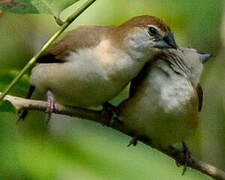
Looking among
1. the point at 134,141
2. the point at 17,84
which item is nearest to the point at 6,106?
the point at 17,84

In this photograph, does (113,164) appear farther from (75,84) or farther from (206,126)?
(206,126)

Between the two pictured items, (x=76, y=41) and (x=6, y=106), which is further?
(x=76, y=41)

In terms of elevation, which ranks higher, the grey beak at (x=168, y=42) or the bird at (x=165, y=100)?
the grey beak at (x=168, y=42)

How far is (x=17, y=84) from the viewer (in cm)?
260

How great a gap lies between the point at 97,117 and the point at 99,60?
288 millimetres

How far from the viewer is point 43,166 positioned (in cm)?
245

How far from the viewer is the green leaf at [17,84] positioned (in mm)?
2494

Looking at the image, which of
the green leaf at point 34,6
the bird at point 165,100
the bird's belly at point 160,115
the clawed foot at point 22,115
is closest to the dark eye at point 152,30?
the bird at point 165,100

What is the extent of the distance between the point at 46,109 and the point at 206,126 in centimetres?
186

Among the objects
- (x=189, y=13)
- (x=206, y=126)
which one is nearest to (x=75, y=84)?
(x=189, y=13)

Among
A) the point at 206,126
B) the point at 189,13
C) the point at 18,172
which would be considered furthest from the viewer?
the point at 206,126

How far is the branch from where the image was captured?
2422 millimetres

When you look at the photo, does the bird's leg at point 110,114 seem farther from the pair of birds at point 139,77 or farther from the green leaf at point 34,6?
the green leaf at point 34,6

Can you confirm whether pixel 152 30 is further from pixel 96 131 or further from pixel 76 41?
pixel 96 131
